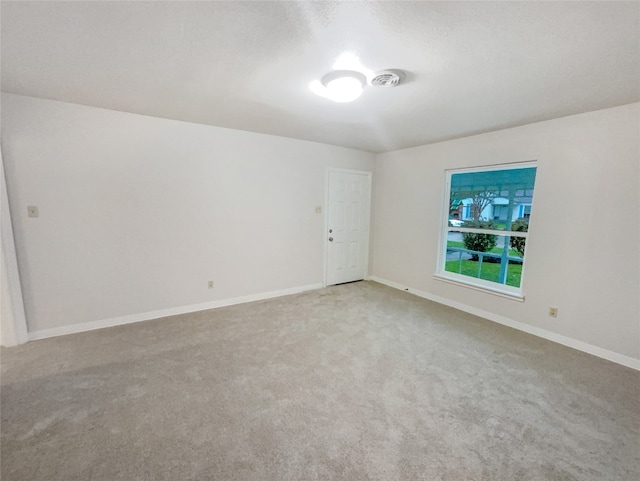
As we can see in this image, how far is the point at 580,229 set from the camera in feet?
8.88

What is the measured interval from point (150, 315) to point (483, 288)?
413 centimetres

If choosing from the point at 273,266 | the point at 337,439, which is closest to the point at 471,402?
the point at 337,439

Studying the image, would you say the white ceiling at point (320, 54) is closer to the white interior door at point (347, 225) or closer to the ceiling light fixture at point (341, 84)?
the ceiling light fixture at point (341, 84)

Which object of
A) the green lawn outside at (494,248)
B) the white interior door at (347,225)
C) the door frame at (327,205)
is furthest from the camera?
the white interior door at (347,225)

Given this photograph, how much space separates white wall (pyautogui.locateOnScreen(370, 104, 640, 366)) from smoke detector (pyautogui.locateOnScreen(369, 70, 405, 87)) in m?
2.02

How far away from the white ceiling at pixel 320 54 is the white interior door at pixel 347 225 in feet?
5.91

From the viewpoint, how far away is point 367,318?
339 centimetres

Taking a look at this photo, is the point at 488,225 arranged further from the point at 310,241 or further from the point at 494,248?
the point at 310,241

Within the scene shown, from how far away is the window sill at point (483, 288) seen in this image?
3.19 metres

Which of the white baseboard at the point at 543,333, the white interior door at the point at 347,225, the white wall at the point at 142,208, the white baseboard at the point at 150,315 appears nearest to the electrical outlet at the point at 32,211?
the white wall at the point at 142,208

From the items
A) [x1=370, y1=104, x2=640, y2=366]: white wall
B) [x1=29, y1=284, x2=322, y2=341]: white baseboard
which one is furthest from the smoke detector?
[x1=29, y1=284, x2=322, y2=341]: white baseboard

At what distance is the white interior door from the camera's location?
178 inches

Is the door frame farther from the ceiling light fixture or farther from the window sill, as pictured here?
the ceiling light fixture

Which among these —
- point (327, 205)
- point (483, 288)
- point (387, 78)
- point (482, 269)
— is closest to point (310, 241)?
point (327, 205)
